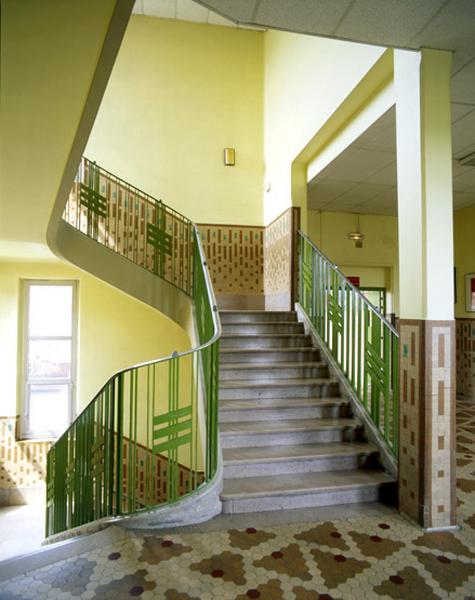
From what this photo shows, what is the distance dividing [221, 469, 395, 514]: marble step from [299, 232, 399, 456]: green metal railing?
0.36m

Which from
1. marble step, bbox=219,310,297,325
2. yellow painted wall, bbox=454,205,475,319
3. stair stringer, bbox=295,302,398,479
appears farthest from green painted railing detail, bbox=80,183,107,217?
yellow painted wall, bbox=454,205,475,319

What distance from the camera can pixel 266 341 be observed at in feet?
15.8

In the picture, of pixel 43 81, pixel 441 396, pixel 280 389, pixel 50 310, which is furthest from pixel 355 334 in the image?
pixel 50 310

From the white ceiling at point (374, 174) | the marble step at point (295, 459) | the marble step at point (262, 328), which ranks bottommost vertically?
the marble step at point (295, 459)

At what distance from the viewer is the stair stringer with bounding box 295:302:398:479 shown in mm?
3260

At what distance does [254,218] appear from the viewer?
7105 mm

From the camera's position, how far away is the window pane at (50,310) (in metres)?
6.36

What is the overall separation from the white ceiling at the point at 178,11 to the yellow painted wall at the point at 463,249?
519 centimetres

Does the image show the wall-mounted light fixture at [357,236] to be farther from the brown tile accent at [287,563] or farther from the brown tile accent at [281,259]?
the brown tile accent at [287,563]

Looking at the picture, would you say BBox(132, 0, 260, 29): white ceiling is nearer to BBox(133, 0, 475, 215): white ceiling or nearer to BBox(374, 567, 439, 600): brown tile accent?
BBox(133, 0, 475, 215): white ceiling

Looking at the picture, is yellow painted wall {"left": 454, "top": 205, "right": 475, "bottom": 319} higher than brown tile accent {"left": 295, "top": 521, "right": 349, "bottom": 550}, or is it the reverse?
yellow painted wall {"left": 454, "top": 205, "right": 475, "bottom": 319}

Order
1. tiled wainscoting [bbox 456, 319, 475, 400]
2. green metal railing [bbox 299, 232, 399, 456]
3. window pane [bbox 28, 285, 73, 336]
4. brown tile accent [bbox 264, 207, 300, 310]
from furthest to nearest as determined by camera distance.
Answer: tiled wainscoting [bbox 456, 319, 475, 400] → window pane [bbox 28, 285, 73, 336] → brown tile accent [bbox 264, 207, 300, 310] → green metal railing [bbox 299, 232, 399, 456]

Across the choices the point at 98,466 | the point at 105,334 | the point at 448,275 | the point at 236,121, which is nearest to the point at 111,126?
the point at 236,121

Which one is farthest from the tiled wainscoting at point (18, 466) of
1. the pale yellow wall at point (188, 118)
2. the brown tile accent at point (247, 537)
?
the brown tile accent at point (247, 537)
